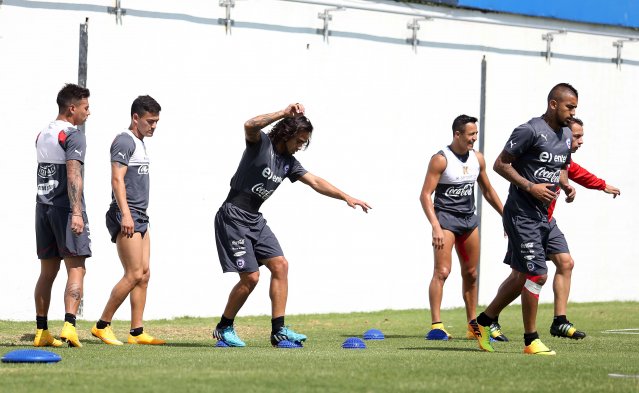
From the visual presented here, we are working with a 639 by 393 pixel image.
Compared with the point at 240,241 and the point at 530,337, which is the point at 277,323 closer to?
the point at 240,241

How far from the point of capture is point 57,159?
1023 centimetres

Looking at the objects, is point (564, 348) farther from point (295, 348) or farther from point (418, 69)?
point (418, 69)

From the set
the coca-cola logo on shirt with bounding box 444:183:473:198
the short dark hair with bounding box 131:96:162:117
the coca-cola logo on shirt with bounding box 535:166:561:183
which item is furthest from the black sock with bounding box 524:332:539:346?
the short dark hair with bounding box 131:96:162:117

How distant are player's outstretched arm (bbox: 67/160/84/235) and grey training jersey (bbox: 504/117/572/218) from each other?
11.2 ft

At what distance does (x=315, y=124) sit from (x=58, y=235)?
21.6 feet

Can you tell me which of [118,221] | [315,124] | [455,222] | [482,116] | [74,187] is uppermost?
[482,116]

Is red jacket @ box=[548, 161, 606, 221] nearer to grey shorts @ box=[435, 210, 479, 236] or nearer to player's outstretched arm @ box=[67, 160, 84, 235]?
grey shorts @ box=[435, 210, 479, 236]

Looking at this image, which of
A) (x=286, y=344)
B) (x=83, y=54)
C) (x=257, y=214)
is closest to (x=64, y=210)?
(x=257, y=214)

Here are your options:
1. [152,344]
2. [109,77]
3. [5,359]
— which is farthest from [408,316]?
[5,359]

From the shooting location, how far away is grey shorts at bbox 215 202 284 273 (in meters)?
10.1

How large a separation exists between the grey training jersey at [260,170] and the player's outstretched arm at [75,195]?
1.26 m

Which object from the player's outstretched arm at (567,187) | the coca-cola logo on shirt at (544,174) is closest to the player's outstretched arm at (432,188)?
the player's outstretched arm at (567,187)

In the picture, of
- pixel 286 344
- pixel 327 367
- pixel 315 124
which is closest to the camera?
pixel 327 367

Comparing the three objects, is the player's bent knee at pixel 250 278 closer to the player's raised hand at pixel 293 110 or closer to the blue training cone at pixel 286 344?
the blue training cone at pixel 286 344
